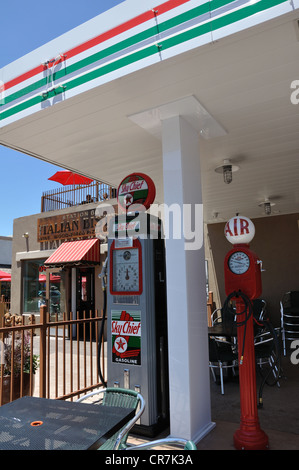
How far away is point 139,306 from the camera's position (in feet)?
11.1

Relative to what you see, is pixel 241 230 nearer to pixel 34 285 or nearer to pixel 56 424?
pixel 56 424

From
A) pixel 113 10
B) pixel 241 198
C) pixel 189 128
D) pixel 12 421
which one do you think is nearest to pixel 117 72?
pixel 113 10

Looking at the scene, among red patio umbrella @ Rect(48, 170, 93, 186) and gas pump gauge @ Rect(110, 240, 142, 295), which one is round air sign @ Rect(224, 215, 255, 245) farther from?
red patio umbrella @ Rect(48, 170, 93, 186)

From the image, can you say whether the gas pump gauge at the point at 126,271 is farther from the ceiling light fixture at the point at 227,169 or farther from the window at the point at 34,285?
the window at the point at 34,285

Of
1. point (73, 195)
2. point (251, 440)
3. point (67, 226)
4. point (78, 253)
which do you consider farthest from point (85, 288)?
point (251, 440)

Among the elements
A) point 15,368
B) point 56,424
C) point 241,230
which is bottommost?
point 15,368

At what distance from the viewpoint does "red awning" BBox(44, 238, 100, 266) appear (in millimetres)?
11203

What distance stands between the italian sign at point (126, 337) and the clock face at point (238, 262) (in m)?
0.98

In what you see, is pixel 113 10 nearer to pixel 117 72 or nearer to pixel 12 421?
pixel 117 72

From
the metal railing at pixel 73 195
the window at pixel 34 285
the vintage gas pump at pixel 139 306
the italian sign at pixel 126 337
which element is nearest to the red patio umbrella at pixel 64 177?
the metal railing at pixel 73 195

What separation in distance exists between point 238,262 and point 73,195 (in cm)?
1169

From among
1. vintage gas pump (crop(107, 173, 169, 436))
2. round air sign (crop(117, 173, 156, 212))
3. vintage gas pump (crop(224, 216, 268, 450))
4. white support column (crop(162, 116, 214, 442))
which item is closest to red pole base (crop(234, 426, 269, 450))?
vintage gas pump (crop(224, 216, 268, 450))

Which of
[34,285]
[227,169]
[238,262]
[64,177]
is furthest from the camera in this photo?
[34,285]

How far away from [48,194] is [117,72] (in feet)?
40.5
